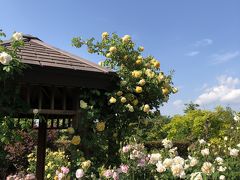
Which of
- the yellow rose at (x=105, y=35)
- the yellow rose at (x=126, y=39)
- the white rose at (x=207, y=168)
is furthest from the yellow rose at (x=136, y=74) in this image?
the white rose at (x=207, y=168)

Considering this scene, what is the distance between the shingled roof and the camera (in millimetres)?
4988

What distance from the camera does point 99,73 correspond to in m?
5.40

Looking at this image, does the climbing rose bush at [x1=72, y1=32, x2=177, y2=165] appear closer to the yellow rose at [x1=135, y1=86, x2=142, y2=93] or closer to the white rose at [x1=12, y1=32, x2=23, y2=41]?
the yellow rose at [x1=135, y1=86, x2=142, y2=93]

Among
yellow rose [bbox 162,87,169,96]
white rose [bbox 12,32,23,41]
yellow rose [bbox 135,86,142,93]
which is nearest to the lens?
white rose [bbox 12,32,23,41]

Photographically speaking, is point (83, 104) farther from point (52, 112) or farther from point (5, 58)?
point (5, 58)

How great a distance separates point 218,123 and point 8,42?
47.5 ft

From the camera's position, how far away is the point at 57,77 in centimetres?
503

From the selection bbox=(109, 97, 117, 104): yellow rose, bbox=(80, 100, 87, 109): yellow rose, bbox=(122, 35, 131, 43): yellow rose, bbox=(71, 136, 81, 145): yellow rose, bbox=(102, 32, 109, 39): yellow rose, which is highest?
bbox=(102, 32, 109, 39): yellow rose

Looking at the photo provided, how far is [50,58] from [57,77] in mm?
397

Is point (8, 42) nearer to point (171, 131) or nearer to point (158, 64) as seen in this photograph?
point (158, 64)

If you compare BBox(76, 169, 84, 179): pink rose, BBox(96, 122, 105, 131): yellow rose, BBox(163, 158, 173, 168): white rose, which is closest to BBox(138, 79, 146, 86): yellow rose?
BBox(96, 122, 105, 131): yellow rose

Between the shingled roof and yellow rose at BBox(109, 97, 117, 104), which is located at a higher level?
the shingled roof

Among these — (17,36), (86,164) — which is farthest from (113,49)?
(86,164)

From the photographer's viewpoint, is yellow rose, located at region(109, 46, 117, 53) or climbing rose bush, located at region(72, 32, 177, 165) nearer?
climbing rose bush, located at region(72, 32, 177, 165)
